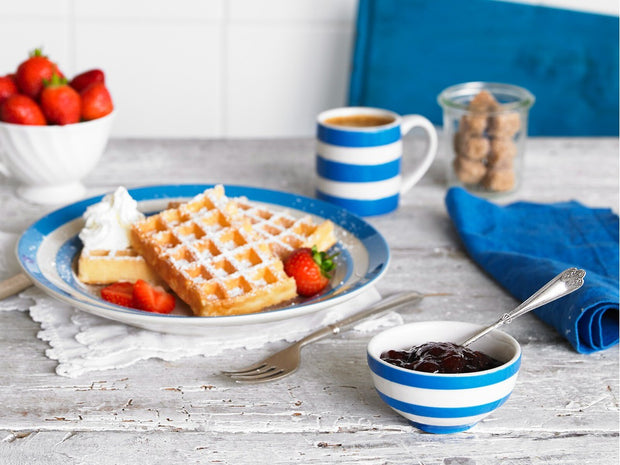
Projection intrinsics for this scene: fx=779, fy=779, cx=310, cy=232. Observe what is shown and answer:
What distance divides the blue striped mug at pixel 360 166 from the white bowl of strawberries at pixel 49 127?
1.35ft

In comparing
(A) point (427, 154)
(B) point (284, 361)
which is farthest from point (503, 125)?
(B) point (284, 361)

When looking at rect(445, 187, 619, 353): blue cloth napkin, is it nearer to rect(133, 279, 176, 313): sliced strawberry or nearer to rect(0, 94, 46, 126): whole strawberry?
rect(133, 279, 176, 313): sliced strawberry

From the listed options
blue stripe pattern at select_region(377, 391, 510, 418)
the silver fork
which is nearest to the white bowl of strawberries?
the silver fork

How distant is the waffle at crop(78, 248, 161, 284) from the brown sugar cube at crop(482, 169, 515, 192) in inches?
28.7

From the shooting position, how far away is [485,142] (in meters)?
1.54

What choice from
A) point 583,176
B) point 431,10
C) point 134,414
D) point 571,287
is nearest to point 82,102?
point 134,414

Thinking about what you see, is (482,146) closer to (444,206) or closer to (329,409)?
(444,206)

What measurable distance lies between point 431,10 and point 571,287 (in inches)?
60.6

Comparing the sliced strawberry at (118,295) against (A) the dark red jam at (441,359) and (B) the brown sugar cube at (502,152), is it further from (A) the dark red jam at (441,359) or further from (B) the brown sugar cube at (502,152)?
(B) the brown sugar cube at (502,152)

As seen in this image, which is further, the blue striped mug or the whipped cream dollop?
the blue striped mug

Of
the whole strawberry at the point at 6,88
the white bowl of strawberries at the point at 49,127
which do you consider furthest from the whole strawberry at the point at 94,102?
the whole strawberry at the point at 6,88

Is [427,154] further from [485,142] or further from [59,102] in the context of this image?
[59,102]

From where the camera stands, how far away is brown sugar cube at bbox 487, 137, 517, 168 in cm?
154

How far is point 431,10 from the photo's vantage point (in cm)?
227
